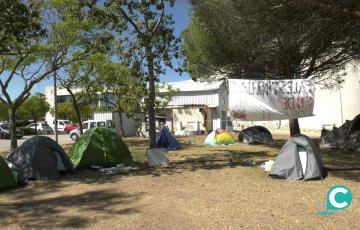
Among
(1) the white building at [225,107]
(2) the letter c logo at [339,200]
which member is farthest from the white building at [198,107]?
(2) the letter c logo at [339,200]

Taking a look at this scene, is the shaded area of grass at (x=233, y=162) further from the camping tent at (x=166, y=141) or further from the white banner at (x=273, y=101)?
the camping tent at (x=166, y=141)

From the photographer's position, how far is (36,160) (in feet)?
42.8

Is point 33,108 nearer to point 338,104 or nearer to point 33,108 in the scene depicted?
point 33,108

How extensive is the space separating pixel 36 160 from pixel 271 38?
7.56 metres

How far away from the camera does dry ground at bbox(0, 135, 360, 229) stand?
7.91 meters

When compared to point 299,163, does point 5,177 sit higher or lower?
lower

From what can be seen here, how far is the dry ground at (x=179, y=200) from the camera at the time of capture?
311 inches

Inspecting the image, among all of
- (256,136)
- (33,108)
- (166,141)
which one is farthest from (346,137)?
(33,108)

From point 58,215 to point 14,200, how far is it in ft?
6.89

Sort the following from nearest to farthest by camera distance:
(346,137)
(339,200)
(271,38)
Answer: (339,200) < (271,38) < (346,137)

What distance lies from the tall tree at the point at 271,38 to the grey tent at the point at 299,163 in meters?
2.88

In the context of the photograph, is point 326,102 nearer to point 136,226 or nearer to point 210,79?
point 210,79

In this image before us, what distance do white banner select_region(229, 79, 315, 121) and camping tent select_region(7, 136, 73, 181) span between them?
527 cm

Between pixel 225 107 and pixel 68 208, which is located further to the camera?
pixel 225 107
